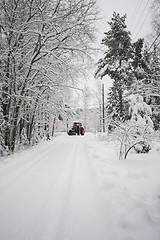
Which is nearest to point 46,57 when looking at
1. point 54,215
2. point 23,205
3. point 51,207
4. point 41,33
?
point 41,33

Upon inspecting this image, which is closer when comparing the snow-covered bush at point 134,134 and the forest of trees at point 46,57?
the snow-covered bush at point 134,134

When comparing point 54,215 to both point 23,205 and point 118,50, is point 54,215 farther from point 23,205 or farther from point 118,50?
point 118,50

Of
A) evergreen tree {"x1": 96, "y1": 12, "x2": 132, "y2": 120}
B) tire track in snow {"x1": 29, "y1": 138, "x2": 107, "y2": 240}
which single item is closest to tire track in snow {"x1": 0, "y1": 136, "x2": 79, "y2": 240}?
tire track in snow {"x1": 29, "y1": 138, "x2": 107, "y2": 240}

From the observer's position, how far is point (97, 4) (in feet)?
14.8

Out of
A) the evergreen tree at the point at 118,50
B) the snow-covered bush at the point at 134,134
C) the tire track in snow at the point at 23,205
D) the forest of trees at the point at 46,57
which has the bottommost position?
the tire track in snow at the point at 23,205

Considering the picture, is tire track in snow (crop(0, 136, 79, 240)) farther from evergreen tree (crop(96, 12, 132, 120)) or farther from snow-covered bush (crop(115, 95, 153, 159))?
evergreen tree (crop(96, 12, 132, 120))

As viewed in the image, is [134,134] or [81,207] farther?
[134,134]

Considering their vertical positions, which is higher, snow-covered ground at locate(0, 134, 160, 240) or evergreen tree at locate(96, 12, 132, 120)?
evergreen tree at locate(96, 12, 132, 120)

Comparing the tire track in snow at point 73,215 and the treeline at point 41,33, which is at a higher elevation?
the treeline at point 41,33

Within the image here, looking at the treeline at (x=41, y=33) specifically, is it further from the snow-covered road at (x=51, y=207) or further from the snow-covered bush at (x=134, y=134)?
the snow-covered bush at (x=134, y=134)

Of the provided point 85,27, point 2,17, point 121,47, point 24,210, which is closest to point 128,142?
point 24,210

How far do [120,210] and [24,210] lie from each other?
1.40 meters

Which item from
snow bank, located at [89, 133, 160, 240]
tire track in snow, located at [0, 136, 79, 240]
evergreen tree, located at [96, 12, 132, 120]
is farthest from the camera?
evergreen tree, located at [96, 12, 132, 120]

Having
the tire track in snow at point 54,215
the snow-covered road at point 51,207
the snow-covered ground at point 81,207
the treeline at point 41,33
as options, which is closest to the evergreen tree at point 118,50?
the treeline at point 41,33
